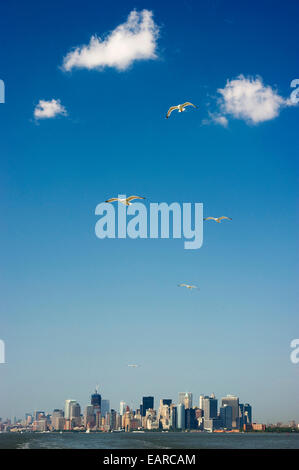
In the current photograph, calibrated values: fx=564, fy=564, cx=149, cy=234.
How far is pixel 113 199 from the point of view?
5750 centimetres

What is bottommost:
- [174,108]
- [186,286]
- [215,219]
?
[186,286]
